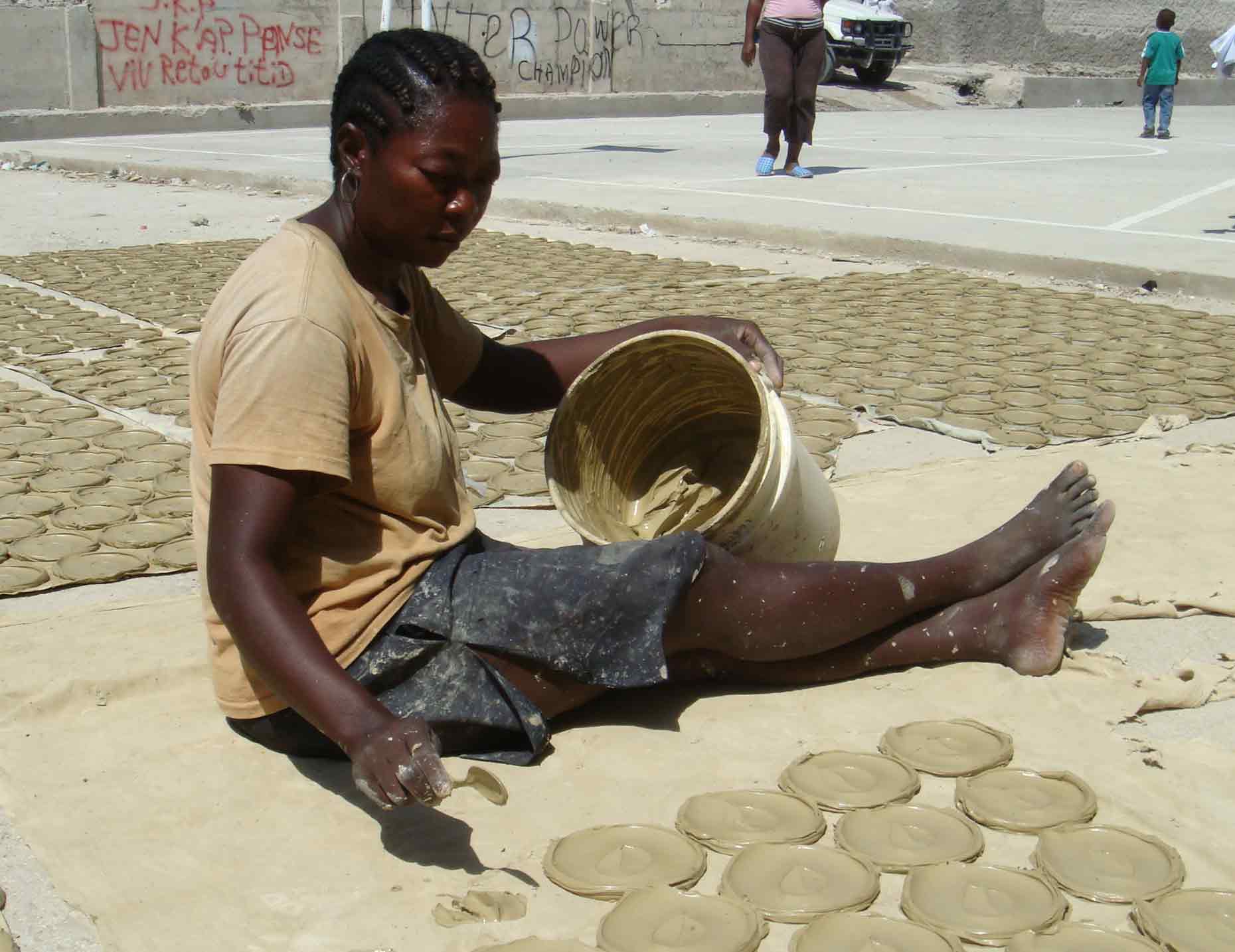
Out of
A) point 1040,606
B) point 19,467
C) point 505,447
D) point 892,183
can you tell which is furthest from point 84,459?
point 892,183

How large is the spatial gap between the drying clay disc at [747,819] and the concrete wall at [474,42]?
51.9 feet

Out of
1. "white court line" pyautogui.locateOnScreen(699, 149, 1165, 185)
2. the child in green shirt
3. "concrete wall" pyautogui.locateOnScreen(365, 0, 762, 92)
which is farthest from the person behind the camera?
"concrete wall" pyautogui.locateOnScreen(365, 0, 762, 92)

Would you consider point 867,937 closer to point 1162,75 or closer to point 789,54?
point 789,54

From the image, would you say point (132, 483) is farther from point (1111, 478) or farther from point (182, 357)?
point (1111, 478)

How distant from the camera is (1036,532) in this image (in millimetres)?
2402

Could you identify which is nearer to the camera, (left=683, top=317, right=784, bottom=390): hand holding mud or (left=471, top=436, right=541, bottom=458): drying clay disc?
(left=683, top=317, right=784, bottom=390): hand holding mud

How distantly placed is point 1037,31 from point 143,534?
24620 mm

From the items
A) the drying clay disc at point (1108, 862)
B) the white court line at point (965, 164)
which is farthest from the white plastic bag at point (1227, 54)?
the drying clay disc at point (1108, 862)

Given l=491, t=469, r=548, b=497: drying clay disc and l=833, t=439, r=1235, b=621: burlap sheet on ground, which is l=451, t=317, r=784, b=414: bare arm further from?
l=491, t=469, r=548, b=497: drying clay disc

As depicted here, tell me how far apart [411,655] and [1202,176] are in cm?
1031

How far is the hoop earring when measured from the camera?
2029 millimetres

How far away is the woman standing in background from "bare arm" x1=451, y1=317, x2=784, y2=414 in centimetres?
704

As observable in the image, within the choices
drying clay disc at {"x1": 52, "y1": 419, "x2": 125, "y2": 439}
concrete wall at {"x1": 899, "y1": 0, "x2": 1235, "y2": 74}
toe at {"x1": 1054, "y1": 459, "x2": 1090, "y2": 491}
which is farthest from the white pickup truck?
toe at {"x1": 1054, "y1": 459, "x2": 1090, "y2": 491}

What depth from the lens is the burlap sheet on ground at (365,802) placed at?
179cm
